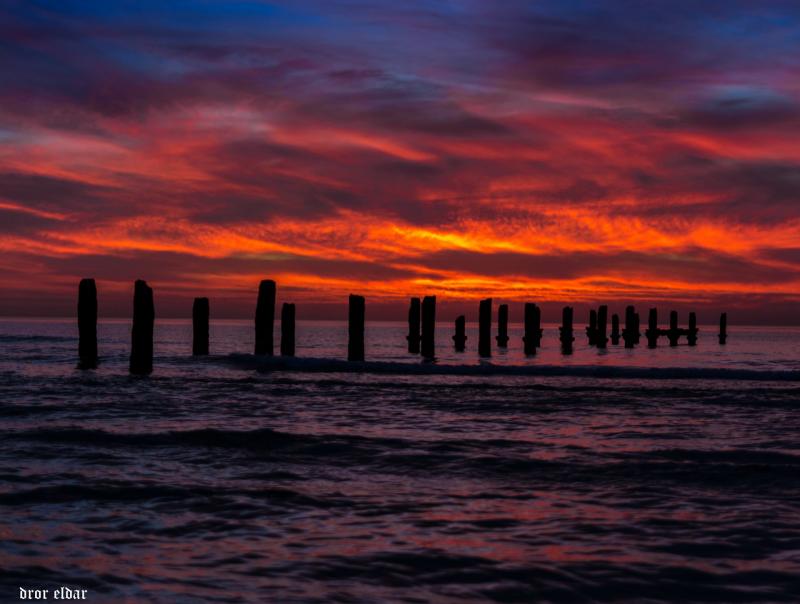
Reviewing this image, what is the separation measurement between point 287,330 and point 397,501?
62.4 feet

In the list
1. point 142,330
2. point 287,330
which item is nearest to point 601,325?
point 287,330

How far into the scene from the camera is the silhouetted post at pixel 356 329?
24297 millimetres

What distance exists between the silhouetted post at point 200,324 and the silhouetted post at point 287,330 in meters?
2.24

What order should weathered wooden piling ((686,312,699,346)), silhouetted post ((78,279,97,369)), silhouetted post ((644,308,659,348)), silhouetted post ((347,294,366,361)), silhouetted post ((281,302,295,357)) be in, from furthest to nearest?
weathered wooden piling ((686,312,699,346)), silhouetted post ((644,308,659,348)), silhouetted post ((281,302,295,357)), silhouetted post ((347,294,366,361)), silhouetted post ((78,279,97,369))

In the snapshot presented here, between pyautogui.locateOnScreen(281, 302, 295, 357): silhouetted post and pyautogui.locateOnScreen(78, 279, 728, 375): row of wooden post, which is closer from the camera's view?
pyautogui.locateOnScreen(78, 279, 728, 375): row of wooden post

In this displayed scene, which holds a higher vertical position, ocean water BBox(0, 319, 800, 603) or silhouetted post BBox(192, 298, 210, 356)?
silhouetted post BBox(192, 298, 210, 356)

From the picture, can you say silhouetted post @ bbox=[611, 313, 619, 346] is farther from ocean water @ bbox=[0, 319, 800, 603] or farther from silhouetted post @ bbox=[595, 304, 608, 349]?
ocean water @ bbox=[0, 319, 800, 603]

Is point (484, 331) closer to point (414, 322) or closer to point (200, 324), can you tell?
point (414, 322)

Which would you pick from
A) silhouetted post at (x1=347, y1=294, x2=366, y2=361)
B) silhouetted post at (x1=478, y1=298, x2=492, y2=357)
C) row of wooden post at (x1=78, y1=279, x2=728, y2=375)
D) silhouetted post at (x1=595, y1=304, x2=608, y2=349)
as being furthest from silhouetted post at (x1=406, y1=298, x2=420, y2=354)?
silhouetted post at (x1=595, y1=304, x2=608, y2=349)

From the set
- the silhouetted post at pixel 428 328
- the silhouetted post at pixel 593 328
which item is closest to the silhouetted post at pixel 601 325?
the silhouetted post at pixel 593 328

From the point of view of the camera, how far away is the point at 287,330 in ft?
81.7

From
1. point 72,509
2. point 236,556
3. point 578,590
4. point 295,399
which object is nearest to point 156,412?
point 295,399

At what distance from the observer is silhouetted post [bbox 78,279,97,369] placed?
68.3ft

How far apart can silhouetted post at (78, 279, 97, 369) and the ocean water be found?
26.0 feet
